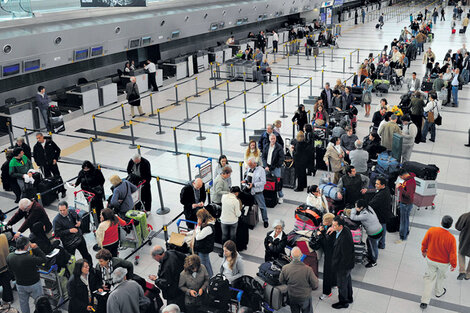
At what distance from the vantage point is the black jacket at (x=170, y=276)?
6.00 m

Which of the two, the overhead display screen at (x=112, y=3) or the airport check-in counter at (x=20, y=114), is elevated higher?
the overhead display screen at (x=112, y=3)

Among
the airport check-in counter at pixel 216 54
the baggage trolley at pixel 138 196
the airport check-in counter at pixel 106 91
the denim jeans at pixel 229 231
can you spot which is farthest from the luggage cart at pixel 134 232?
the airport check-in counter at pixel 216 54

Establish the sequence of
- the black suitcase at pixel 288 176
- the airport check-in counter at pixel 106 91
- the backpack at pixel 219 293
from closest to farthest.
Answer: the backpack at pixel 219 293 < the black suitcase at pixel 288 176 < the airport check-in counter at pixel 106 91

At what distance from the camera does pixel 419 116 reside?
41.3 ft

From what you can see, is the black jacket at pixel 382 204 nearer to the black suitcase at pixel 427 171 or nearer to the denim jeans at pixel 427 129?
the black suitcase at pixel 427 171

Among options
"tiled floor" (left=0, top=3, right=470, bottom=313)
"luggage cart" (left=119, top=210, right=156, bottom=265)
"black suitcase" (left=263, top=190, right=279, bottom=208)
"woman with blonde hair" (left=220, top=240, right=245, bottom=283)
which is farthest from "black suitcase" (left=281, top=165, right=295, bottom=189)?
"woman with blonde hair" (left=220, top=240, right=245, bottom=283)

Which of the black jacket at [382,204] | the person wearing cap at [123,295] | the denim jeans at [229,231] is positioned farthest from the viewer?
the denim jeans at [229,231]

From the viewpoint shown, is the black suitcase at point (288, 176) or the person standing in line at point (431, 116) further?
the person standing in line at point (431, 116)

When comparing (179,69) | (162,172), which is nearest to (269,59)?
(179,69)

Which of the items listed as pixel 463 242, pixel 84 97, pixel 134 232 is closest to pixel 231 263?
pixel 134 232

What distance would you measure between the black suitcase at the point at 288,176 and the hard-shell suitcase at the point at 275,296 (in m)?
4.75

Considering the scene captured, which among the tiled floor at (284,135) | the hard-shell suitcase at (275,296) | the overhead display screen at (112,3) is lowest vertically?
the tiled floor at (284,135)

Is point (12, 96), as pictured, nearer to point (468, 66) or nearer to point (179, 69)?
point (179, 69)

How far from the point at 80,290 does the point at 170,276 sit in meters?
1.14
